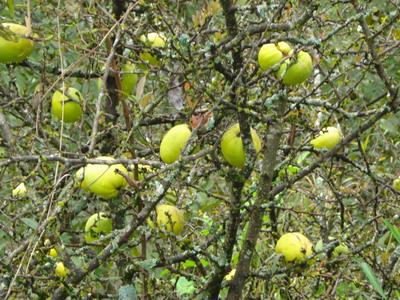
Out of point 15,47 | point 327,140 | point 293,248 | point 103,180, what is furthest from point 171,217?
point 327,140

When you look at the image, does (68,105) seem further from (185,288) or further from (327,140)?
(327,140)

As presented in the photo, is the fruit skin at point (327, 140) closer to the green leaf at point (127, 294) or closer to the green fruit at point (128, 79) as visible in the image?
the green fruit at point (128, 79)

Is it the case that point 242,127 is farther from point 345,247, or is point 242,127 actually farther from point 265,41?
point 345,247

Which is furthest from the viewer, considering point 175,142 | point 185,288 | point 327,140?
point 327,140

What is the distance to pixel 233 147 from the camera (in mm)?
1738

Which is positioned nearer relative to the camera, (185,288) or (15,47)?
(15,47)

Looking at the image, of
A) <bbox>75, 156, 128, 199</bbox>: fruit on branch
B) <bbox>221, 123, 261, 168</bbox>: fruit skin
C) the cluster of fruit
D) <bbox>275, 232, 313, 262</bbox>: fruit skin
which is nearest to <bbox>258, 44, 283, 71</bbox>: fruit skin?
the cluster of fruit

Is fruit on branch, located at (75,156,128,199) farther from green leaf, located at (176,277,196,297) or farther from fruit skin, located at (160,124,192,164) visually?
green leaf, located at (176,277,196,297)

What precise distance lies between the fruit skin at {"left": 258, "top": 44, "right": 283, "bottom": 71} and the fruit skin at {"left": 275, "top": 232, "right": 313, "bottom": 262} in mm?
569

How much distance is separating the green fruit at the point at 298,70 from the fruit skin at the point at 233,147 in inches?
7.1

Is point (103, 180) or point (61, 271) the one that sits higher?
point (103, 180)

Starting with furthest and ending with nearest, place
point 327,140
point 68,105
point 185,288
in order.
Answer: point 327,140 → point 185,288 → point 68,105

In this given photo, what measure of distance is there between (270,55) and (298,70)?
0.08 metres

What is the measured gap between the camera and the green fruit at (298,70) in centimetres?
181
